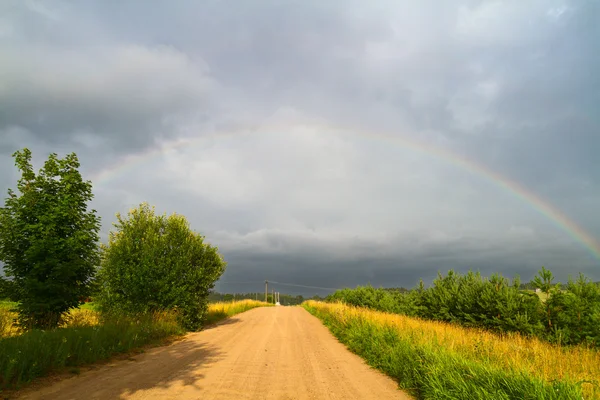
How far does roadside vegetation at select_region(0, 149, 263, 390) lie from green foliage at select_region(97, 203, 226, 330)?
0.17ft

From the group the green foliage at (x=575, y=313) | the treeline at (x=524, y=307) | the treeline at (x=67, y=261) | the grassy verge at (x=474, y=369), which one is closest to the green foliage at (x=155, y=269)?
the treeline at (x=67, y=261)

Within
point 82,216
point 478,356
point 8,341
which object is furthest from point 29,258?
point 478,356

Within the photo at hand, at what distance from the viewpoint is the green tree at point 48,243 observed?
11883 mm

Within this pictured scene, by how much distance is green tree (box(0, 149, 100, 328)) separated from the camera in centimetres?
1188

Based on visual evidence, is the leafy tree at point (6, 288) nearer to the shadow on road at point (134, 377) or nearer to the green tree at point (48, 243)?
the green tree at point (48, 243)

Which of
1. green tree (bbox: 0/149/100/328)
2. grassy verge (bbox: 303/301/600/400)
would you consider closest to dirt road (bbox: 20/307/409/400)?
grassy verge (bbox: 303/301/600/400)

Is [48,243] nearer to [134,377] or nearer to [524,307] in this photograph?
[134,377]

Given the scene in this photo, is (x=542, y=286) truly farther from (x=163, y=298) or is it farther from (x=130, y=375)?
(x=163, y=298)

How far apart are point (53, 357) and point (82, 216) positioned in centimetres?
695

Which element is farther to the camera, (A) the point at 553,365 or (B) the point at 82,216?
(B) the point at 82,216

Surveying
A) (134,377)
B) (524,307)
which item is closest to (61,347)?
(134,377)

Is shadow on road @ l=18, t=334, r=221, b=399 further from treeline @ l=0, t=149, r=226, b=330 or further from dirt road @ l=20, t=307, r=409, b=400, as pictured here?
treeline @ l=0, t=149, r=226, b=330

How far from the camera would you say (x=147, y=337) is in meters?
13.1

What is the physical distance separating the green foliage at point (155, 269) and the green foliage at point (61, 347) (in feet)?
10.2
